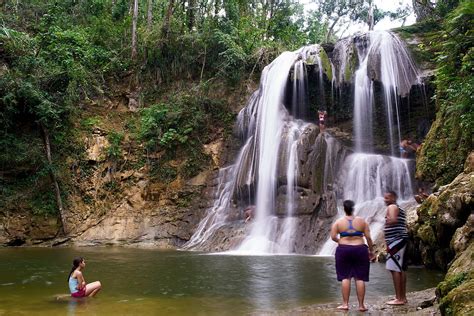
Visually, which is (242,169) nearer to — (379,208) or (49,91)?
(379,208)

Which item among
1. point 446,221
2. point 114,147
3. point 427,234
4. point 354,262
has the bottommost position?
point 427,234

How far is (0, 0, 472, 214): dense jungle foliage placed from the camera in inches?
747

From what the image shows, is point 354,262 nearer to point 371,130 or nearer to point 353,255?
point 353,255

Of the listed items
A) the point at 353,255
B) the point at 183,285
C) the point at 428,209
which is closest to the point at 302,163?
the point at 428,209

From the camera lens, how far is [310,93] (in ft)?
64.4

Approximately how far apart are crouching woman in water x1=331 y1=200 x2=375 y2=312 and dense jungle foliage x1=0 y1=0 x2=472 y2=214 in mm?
13727

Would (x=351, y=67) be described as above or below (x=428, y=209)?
above

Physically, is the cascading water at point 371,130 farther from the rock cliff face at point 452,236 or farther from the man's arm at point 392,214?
the man's arm at point 392,214

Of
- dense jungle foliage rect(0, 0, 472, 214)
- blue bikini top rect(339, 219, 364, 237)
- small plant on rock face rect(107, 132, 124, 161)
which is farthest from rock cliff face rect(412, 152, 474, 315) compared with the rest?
small plant on rock face rect(107, 132, 124, 161)

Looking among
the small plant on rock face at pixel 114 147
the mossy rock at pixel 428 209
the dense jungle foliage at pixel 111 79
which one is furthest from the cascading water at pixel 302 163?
the small plant on rock face at pixel 114 147

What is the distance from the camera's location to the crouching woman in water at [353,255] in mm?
5551

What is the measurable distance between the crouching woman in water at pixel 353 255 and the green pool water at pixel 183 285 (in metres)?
1.02

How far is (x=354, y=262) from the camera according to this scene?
18.3ft

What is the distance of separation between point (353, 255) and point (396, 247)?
0.72 meters
